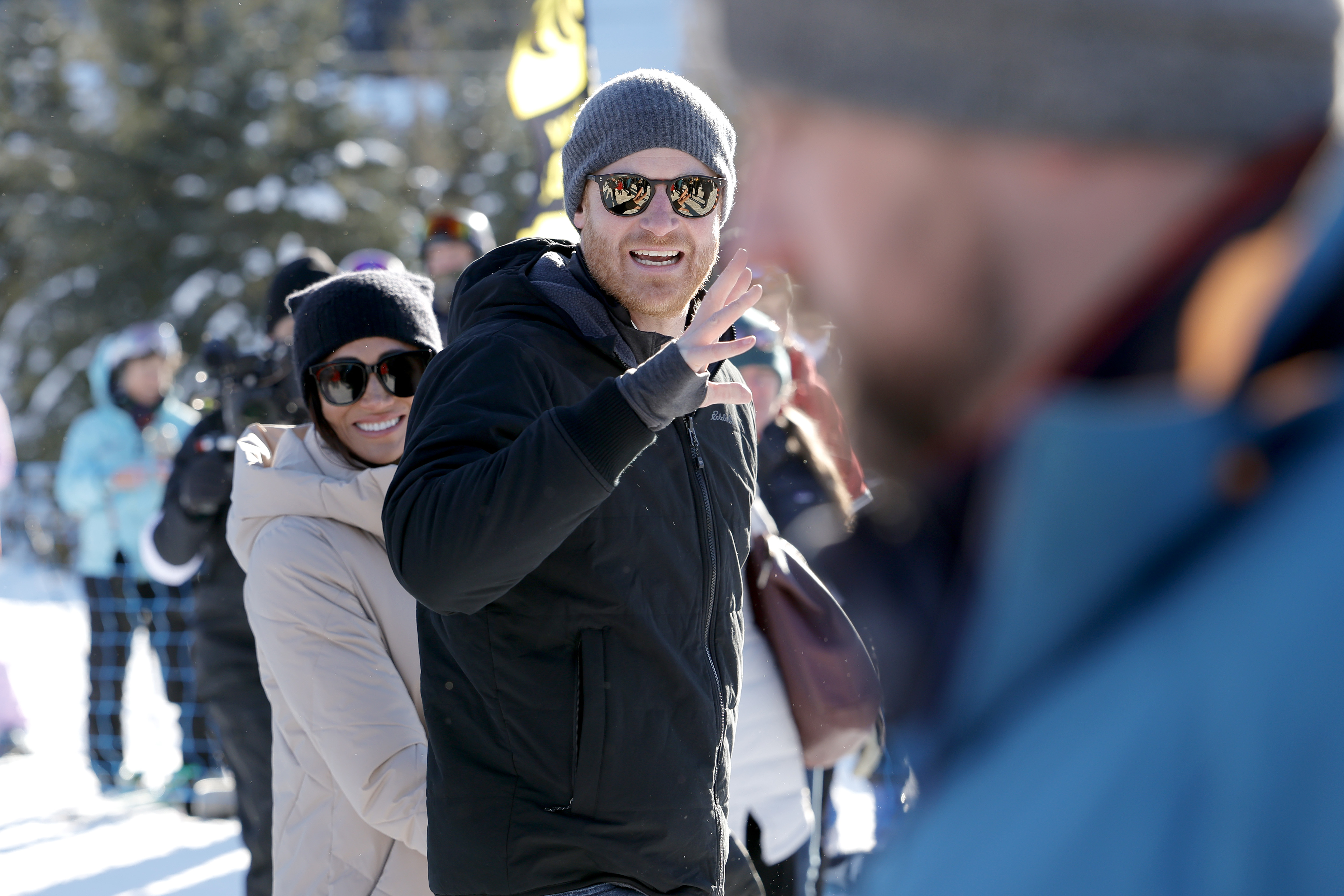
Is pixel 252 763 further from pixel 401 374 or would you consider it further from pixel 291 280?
pixel 291 280

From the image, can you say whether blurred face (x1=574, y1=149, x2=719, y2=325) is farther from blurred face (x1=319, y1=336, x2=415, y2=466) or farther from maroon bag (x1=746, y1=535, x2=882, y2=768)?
maroon bag (x1=746, y1=535, x2=882, y2=768)

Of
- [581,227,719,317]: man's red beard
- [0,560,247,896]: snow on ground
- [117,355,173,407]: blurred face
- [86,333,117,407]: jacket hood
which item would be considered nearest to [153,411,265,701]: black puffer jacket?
[0,560,247,896]: snow on ground

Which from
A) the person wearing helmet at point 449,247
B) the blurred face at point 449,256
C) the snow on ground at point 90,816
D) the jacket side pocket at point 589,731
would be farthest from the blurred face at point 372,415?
the snow on ground at point 90,816

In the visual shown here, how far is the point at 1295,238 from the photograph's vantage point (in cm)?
62

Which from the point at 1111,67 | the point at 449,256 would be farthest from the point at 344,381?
the point at 449,256

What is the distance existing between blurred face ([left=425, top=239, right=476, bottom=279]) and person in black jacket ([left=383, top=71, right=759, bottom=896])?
3561mm

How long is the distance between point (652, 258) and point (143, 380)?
5.74 metres

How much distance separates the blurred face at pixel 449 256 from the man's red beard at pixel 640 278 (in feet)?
11.5

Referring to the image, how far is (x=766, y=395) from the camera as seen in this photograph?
13.2ft

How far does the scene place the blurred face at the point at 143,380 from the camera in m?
7.17

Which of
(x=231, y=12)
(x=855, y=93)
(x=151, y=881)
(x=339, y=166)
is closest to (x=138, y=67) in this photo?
(x=231, y=12)

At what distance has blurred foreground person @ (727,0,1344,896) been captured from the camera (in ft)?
1.89

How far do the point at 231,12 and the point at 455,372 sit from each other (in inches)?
832

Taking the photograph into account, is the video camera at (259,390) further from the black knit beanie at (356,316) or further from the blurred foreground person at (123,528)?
the blurred foreground person at (123,528)
